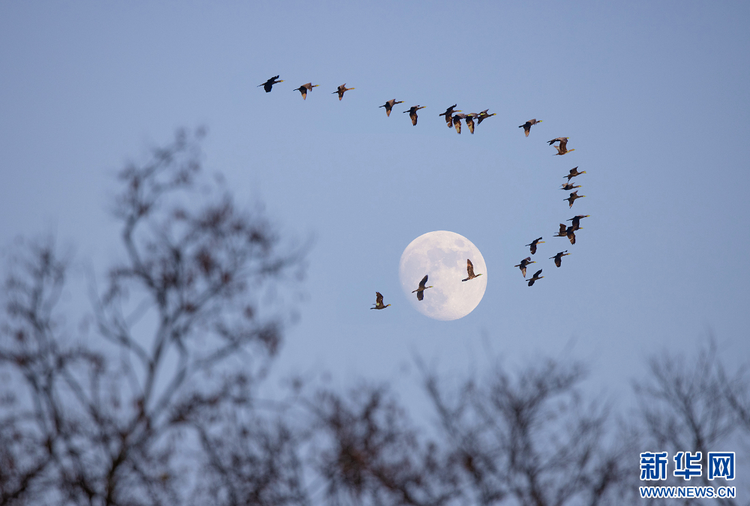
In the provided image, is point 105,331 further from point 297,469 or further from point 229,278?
point 297,469

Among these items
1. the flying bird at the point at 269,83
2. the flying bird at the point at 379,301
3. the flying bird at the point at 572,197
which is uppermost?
the flying bird at the point at 269,83

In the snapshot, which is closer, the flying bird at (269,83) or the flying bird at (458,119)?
the flying bird at (269,83)

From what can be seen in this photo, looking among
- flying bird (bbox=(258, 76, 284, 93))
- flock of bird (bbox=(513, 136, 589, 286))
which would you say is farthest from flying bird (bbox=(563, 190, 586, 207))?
flying bird (bbox=(258, 76, 284, 93))

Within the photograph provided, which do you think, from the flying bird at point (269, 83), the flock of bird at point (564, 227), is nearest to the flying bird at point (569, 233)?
the flock of bird at point (564, 227)

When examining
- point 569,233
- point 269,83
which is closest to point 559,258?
point 569,233

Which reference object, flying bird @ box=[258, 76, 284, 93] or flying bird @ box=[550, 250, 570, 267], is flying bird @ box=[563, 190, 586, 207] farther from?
flying bird @ box=[258, 76, 284, 93]

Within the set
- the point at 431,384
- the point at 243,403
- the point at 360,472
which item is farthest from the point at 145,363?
the point at 431,384

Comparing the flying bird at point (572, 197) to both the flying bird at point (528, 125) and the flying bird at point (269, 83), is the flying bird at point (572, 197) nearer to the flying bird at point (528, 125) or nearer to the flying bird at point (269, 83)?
the flying bird at point (528, 125)

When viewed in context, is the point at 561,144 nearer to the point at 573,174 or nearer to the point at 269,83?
the point at 573,174

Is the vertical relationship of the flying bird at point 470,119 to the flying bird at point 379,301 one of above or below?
above

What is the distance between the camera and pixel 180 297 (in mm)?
12625

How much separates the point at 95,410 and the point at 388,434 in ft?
18.6

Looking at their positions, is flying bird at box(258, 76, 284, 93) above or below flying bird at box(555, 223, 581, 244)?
above

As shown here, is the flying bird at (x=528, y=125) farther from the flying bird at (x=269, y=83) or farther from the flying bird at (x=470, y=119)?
the flying bird at (x=269, y=83)
